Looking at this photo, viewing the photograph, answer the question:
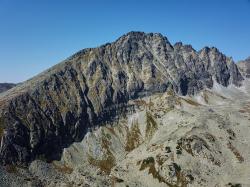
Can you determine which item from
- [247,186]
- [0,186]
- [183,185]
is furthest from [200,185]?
[0,186]

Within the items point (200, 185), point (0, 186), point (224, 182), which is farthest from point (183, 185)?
point (0, 186)

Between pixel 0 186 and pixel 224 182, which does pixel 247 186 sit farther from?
pixel 0 186

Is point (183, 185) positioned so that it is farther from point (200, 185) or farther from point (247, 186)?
point (247, 186)

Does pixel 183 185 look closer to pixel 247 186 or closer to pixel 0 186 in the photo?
pixel 247 186

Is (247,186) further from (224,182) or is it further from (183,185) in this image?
(183,185)

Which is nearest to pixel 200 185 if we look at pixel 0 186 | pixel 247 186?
pixel 247 186
